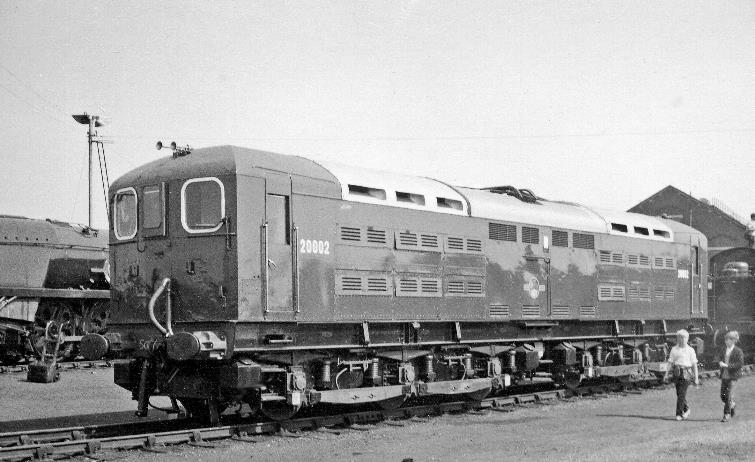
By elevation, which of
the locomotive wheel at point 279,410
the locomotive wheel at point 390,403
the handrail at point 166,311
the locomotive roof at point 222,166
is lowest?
the locomotive wheel at point 390,403

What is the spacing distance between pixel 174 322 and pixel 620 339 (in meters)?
11.9

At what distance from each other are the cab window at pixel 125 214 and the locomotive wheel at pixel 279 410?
10.9 ft

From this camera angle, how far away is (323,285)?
43.1 ft

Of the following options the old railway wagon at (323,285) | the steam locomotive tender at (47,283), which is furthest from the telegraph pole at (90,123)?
the old railway wagon at (323,285)

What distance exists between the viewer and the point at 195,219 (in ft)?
40.5

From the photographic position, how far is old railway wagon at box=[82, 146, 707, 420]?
39.7 feet

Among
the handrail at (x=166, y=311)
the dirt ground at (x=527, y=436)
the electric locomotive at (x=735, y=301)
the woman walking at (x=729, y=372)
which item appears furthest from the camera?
the electric locomotive at (x=735, y=301)

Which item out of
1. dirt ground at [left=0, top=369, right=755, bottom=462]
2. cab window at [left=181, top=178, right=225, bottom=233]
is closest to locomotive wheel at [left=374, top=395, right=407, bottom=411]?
dirt ground at [left=0, top=369, right=755, bottom=462]

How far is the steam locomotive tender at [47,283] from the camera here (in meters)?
23.5

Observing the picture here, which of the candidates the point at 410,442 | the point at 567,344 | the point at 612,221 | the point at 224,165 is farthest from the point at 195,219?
the point at 612,221

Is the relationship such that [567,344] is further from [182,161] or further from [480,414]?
[182,161]

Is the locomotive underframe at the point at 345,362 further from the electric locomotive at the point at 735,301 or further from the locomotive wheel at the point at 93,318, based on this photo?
the locomotive wheel at the point at 93,318

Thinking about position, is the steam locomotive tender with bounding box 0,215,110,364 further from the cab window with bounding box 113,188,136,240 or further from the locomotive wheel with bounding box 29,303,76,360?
the cab window with bounding box 113,188,136,240

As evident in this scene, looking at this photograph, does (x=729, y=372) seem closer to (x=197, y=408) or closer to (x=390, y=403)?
(x=390, y=403)
